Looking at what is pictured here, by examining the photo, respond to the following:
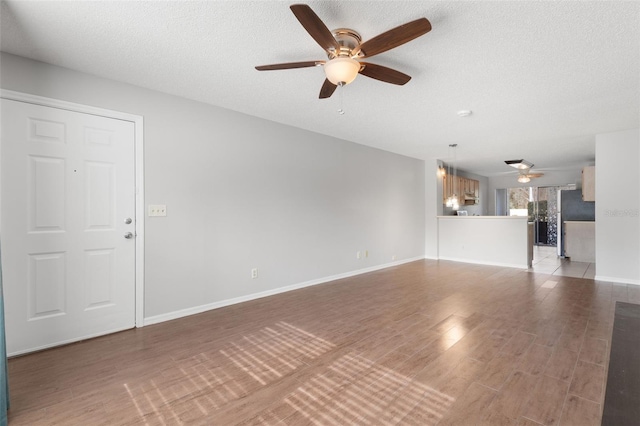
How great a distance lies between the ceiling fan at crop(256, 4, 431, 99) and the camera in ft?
5.74

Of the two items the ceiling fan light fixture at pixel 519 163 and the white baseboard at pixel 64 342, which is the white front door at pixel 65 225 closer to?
the white baseboard at pixel 64 342

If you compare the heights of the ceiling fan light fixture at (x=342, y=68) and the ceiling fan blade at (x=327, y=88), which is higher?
the ceiling fan blade at (x=327, y=88)

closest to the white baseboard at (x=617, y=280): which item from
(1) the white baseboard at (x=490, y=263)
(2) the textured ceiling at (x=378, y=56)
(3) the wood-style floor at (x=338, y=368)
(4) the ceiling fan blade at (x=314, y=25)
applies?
(1) the white baseboard at (x=490, y=263)

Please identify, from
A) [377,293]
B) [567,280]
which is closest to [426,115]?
[377,293]

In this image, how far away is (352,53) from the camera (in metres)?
2.15

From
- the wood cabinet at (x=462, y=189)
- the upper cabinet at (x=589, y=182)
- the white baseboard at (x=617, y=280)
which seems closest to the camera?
the white baseboard at (x=617, y=280)

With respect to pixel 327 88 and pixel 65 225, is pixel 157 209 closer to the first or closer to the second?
pixel 65 225

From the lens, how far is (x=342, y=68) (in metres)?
2.11

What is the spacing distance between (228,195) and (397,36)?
262 cm

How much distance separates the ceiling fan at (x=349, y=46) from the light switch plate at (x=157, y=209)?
1.88m

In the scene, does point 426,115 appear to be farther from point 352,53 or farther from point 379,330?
point 379,330

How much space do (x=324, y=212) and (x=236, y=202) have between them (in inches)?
63.0

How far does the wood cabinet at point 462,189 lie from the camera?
7699 millimetres

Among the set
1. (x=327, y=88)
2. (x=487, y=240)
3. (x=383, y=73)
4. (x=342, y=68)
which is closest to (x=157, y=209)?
(x=327, y=88)
